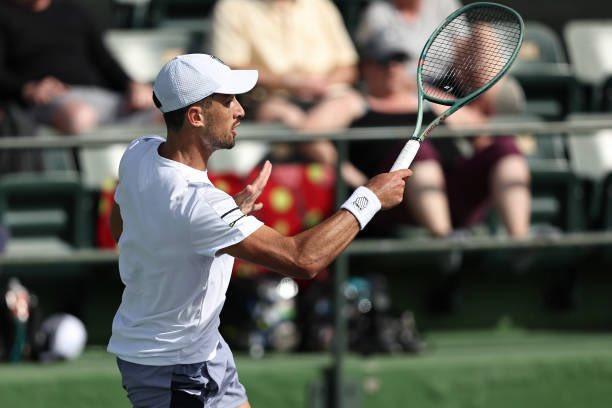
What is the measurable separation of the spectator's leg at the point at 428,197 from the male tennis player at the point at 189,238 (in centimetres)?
226

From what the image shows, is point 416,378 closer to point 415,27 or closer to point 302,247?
point 415,27

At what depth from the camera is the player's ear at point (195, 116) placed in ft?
12.8

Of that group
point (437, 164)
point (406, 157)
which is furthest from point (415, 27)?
point (406, 157)

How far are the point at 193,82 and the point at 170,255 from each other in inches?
20.1

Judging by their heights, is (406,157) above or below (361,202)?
above

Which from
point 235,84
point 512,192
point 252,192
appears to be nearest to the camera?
point 235,84

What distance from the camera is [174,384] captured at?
13.7 ft

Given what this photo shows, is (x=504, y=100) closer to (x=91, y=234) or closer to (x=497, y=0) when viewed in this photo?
(x=497, y=0)

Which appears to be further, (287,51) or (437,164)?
(287,51)

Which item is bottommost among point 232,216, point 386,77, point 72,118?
point 232,216

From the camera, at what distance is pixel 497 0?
346 inches

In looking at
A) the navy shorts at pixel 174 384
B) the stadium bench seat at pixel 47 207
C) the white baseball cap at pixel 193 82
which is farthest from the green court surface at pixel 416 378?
the white baseball cap at pixel 193 82

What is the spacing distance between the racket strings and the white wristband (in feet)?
2.90

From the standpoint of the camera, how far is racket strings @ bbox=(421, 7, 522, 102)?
15.6 feet
